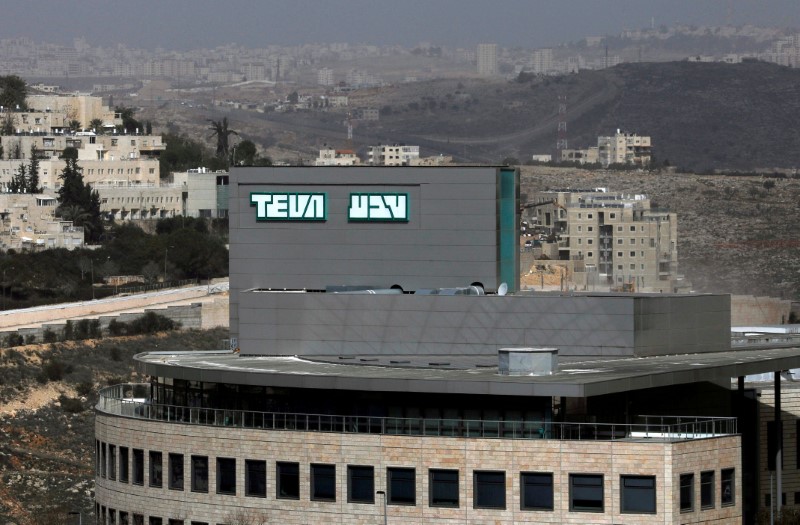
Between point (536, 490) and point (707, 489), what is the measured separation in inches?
187

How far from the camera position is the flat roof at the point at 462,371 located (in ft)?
195

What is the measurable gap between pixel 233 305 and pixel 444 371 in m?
12.5

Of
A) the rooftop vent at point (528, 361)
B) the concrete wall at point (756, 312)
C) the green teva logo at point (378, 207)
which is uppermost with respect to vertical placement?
the green teva logo at point (378, 207)

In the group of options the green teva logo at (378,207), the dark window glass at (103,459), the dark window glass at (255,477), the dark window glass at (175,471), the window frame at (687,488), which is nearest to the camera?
the window frame at (687,488)

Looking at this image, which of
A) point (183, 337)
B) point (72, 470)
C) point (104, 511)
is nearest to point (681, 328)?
point (104, 511)

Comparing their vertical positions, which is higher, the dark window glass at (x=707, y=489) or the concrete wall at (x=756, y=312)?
the dark window glass at (x=707, y=489)

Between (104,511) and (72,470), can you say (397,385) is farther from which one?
(72,470)

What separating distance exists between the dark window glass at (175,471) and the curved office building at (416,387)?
2.1 inches

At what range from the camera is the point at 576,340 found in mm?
67438

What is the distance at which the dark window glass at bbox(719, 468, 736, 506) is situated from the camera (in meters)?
59.7

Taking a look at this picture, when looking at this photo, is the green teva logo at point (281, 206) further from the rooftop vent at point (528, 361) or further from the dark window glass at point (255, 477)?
the dark window glass at point (255, 477)

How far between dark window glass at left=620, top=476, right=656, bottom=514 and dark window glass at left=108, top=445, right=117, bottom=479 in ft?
54.8

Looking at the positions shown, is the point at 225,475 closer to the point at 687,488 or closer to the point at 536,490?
the point at 536,490

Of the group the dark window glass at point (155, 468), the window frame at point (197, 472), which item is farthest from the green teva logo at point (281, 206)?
the window frame at point (197, 472)
